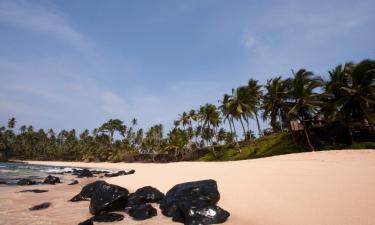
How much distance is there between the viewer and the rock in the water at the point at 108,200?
354 inches

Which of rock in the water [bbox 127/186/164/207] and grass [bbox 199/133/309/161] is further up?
grass [bbox 199/133/309/161]

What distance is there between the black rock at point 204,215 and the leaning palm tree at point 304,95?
2894cm

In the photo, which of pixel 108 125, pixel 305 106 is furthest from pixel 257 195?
pixel 108 125

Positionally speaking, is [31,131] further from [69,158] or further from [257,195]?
[257,195]

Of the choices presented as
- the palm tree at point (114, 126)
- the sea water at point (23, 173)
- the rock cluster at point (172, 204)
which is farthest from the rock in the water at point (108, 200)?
the palm tree at point (114, 126)

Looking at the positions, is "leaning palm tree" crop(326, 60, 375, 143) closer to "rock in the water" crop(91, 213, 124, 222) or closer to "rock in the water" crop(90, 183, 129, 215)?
"rock in the water" crop(90, 183, 129, 215)

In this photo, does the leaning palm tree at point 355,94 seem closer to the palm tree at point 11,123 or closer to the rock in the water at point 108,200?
the rock in the water at point 108,200

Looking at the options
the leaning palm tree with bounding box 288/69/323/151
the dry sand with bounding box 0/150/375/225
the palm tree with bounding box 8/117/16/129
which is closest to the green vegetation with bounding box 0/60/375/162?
the leaning palm tree with bounding box 288/69/323/151

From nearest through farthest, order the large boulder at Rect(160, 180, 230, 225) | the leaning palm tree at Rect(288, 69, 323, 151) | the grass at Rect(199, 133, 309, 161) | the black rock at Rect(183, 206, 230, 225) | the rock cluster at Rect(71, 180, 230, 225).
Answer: the black rock at Rect(183, 206, 230, 225) < the large boulder at Rect(160, 180, 230, 225) < the rock cluster at Rect(71, 180, 230, 225) < the leaning palm tree at Rect(288, 69, 323, 151) < the grass at Rect(199, 133, 309, 161)

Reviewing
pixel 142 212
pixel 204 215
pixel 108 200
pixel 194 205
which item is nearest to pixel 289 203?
pixel 204 215

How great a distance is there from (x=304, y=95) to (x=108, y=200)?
3054cm

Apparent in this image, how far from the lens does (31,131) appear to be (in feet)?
440

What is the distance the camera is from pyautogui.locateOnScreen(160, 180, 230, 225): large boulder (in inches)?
280

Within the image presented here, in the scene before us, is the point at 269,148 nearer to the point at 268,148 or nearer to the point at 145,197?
the point at 268,148
